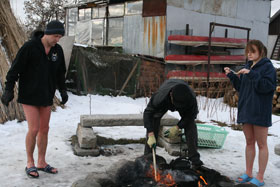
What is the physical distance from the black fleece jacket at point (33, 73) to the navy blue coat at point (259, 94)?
239 cm

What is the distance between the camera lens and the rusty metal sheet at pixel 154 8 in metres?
11.7

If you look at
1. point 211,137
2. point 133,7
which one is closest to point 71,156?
point 211,137

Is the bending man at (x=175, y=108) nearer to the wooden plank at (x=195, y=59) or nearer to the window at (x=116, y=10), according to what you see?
the wooden plank at (x=195, y=59)

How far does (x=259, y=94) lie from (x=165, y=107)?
1.13 meters

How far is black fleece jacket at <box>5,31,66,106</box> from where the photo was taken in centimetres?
338

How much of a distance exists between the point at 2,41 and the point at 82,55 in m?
3.28

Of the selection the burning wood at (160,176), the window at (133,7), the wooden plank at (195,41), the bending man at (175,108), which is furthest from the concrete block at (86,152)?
the window at (133,7)

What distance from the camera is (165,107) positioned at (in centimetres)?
371

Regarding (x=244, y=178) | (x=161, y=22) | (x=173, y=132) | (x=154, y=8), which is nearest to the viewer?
(x=244, y=178)

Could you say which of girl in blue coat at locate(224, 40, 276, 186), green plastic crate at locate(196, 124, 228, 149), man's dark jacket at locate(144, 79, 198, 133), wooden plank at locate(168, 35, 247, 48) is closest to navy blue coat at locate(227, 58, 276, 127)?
girl in blue coat at locate(224, 40, 276, 186)

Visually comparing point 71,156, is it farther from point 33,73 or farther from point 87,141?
point 33,73

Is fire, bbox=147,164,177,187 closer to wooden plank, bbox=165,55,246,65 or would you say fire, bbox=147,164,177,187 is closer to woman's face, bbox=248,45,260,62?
woman's face, bbox=248,45,260,62

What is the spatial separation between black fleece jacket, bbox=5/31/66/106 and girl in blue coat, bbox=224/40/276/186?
7.35 ft

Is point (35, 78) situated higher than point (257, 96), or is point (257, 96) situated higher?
point (35, 78)
